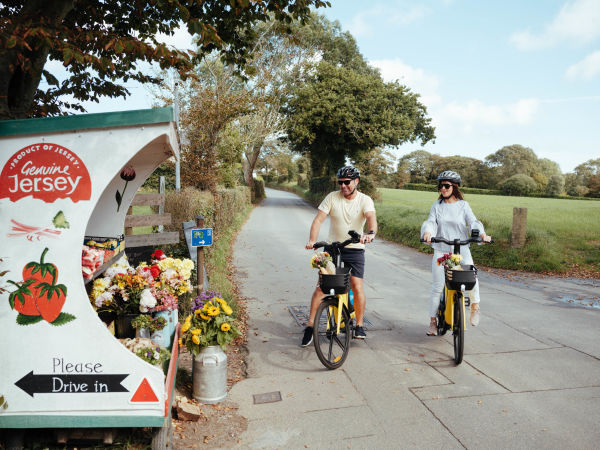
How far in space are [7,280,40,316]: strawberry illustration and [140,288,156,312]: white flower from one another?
1.07m

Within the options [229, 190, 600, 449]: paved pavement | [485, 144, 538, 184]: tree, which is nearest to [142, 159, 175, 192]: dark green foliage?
[229, 190, 600, 449]: paved pavement

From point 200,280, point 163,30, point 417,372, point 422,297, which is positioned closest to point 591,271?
point 422,297

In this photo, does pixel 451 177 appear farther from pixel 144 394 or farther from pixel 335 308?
pixel 144 394

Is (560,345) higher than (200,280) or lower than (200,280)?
lower

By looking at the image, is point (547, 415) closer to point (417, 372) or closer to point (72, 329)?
point (417, 372)

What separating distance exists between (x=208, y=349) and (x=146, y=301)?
2.31 ft

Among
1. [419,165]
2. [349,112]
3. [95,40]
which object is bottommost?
[95,40]

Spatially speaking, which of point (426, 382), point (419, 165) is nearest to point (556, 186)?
point (419, 165)

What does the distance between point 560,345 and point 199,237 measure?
15.6ft

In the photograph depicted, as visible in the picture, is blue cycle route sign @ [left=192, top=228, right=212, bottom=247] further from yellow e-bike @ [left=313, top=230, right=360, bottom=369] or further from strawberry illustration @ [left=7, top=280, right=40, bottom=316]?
strawberry illustration @ [left=7, top=280, right=40, bottom=316]

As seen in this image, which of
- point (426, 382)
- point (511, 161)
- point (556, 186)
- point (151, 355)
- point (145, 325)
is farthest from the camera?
point (511, 161)

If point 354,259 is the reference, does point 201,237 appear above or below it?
above

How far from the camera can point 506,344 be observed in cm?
547

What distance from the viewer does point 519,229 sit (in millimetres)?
11867
